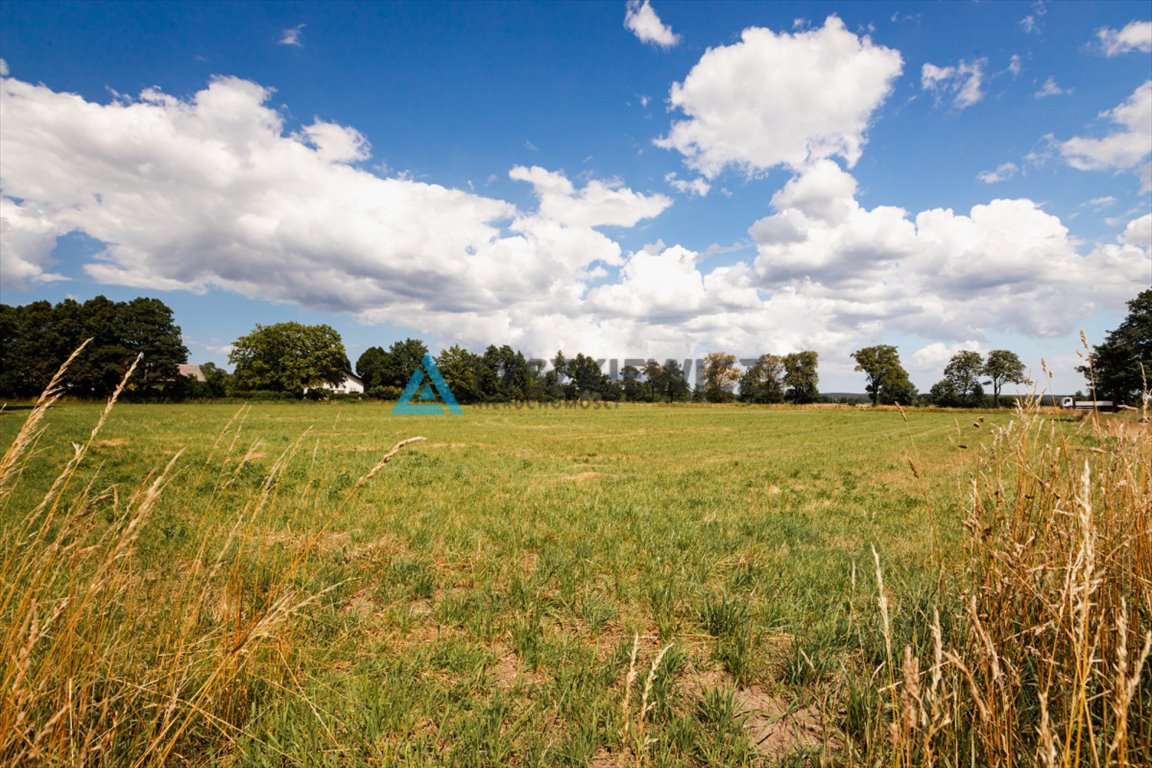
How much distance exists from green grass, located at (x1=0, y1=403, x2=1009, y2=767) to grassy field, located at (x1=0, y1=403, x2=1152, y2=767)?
25mm

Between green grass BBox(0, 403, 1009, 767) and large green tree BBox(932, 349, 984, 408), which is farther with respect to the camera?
large green tree BBox(932, 349, 984, 408)

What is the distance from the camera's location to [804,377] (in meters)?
111

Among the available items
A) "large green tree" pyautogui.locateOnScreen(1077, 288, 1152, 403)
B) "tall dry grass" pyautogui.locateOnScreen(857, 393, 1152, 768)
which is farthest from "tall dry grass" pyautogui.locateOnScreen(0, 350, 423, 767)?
"large green tree" pyautogui.locateOnScreen(1077, 288, 1152, 403)

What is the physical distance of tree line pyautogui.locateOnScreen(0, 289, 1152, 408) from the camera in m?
57.3

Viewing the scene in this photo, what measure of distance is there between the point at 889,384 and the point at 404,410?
99484 mm

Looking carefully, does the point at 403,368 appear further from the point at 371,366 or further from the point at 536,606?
the point at 536,606

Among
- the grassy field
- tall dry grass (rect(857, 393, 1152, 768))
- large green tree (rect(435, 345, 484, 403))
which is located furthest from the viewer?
large green tree (rect(435, 345, 484, 403))

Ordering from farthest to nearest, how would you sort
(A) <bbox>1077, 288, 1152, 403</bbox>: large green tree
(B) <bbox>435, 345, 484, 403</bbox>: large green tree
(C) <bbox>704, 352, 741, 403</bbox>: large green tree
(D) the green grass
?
(C) <bbox>704, 352, 741, 403</bbox>: large green tree
(B) <bbox>435, 345, 484, 403</bbox>: large green tree
(A) <bbox>1077, 288, 1152, 403</bbox>: large green tree
(D) the green grass

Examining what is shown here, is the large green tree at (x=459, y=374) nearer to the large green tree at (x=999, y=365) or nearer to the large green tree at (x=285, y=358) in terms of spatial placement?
the large green tree at (x=285, y=358)

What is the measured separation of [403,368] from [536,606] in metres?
102

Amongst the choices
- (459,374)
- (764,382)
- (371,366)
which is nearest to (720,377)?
(764,382)

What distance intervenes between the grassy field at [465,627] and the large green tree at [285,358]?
7929cm

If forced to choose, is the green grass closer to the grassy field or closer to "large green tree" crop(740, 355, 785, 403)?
the grassy field

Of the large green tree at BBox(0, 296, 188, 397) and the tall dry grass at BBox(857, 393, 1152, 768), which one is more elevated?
the large green tree at BBox(0, 296, 188, 397)
